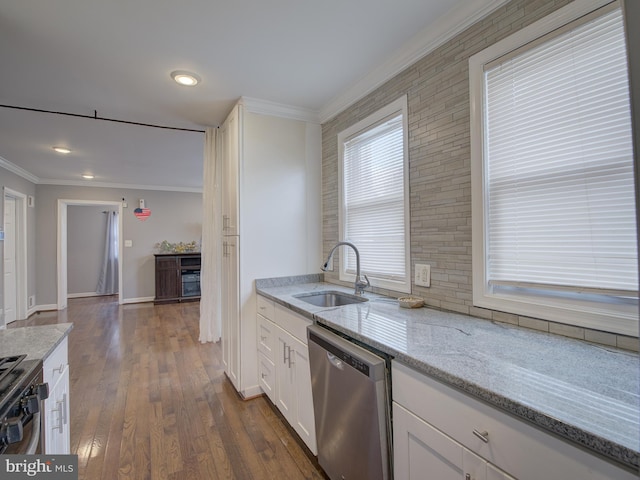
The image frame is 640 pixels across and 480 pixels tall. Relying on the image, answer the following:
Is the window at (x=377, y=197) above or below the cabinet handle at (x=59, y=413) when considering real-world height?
above

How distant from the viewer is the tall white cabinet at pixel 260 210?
2.46 meters

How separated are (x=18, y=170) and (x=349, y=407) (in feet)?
20.4

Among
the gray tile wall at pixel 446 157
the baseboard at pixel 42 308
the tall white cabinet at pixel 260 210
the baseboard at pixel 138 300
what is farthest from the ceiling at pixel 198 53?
the baseboard at pixel 138 300

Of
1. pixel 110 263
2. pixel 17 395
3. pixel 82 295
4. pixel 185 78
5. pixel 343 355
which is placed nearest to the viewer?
pixel 17 395

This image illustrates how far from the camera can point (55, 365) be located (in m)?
1.29

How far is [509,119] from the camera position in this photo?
1.39 meters

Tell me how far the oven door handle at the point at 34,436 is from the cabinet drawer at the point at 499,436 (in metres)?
1.18

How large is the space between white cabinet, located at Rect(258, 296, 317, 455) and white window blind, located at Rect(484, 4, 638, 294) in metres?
1.09

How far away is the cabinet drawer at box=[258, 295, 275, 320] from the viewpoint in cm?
219

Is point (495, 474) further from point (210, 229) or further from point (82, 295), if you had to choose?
point (82, 295)

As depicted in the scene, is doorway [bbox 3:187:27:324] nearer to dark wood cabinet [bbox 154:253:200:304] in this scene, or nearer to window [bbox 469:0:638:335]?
dark wood cabinet [bbox 154:253:200:304]

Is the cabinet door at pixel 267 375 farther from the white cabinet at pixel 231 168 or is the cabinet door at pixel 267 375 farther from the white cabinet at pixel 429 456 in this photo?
the white cabinet at pixel 429 456

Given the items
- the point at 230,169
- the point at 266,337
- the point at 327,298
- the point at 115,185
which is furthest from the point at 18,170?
the point at 327,298

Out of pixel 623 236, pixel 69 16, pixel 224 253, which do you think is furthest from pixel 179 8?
pixel 623 236
